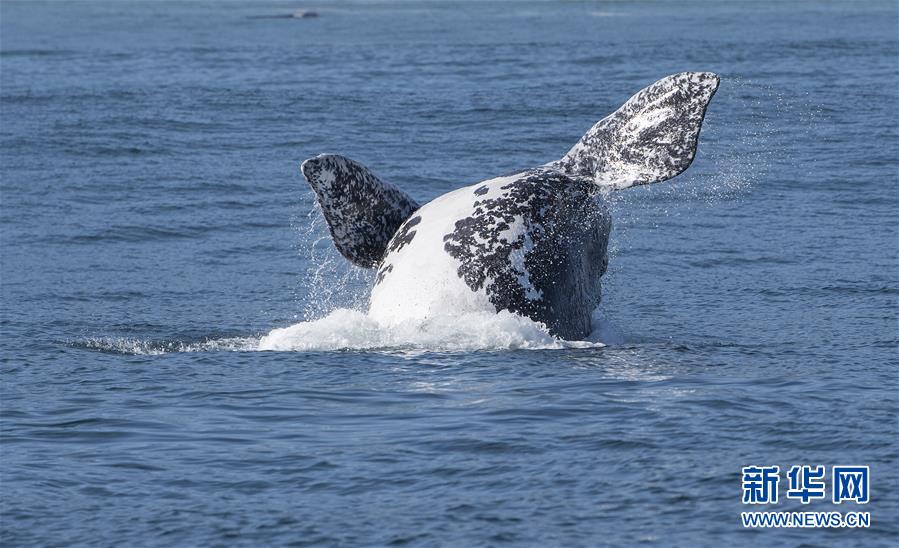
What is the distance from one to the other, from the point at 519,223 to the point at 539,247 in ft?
0.96

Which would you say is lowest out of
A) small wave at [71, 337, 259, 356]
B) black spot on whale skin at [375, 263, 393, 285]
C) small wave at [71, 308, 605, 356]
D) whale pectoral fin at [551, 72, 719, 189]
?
small wave at [71, 337, 259, 356]

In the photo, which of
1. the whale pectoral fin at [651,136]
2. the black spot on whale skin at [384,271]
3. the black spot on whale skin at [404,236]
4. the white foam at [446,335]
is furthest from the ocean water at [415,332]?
the whale pectoral fin at [651,136]

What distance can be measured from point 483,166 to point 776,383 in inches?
595

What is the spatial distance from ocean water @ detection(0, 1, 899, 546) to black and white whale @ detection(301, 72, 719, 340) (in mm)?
328

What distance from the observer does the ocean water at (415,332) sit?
9.08 meters

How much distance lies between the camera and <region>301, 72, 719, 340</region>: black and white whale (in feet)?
44.1

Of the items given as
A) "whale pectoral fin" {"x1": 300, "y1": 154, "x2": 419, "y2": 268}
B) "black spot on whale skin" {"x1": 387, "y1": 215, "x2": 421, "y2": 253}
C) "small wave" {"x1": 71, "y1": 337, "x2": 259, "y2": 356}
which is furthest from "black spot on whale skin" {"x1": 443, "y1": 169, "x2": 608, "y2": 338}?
"small wave" {"x1": 71, "y1": 337, "x2": 259, "y2": 356}

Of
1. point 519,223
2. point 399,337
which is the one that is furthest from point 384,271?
point 519,223

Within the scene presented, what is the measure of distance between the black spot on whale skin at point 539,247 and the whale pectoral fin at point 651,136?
287 mm

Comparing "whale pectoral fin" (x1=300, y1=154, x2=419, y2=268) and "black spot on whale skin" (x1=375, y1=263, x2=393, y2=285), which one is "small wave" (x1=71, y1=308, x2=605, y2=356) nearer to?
"black spot on whale skin" (x1=375, y1=263, x2=393, y2=285)

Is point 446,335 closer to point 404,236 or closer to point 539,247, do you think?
point 539,247

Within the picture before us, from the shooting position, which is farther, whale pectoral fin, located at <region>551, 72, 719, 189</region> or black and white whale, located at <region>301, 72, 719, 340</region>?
whale pectoral fin, located at <region>551, 72, 719, 189</region>

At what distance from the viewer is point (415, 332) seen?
13.3 meters

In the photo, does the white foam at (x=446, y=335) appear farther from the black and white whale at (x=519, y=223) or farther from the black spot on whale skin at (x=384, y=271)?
the black spot on whale skin at (x=384, y=271)
